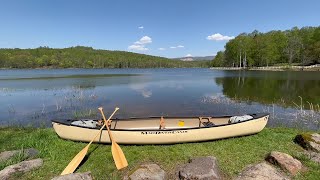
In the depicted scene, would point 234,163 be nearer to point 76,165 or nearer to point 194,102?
point 76,165

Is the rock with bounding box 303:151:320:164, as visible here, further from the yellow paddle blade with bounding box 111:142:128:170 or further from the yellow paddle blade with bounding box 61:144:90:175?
the yellow paddle blade with bounding box 61:144:90:175

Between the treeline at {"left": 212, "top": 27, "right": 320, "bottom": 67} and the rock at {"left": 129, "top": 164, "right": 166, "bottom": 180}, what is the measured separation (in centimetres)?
10214

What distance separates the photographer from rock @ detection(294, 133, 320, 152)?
1046 cm

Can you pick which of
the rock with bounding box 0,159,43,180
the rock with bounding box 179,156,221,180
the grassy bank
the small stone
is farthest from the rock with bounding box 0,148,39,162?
the small stone

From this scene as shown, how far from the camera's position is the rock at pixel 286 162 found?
8547 mm

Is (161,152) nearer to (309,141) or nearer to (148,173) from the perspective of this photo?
(148,173)

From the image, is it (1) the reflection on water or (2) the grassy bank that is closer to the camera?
(2) the grassy bank

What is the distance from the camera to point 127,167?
30.8ft

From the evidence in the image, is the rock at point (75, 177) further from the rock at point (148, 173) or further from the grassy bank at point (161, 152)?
the rock at point (148, 173)

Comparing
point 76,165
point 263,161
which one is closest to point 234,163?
point 263,161

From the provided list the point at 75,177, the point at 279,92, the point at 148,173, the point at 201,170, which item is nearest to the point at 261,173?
the point at 201,170

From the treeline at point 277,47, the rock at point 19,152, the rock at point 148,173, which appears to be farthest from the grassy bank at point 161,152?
the treeline at point 277,47

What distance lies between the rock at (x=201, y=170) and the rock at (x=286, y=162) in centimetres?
228

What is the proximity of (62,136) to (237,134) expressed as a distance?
872 cm
